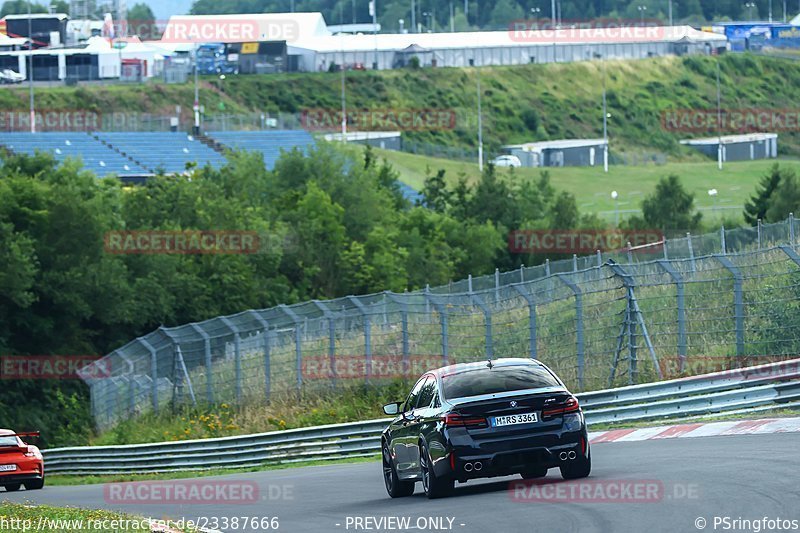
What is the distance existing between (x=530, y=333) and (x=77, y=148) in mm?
76275

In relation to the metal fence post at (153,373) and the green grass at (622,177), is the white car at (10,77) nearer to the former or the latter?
the green grass at (622,177)

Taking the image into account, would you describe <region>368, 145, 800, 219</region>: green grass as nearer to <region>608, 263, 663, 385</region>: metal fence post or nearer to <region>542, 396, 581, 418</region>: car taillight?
<region>608, 263, 663, 385</region>: metal fence post

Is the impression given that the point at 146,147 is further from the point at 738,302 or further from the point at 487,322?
the point at 738,302

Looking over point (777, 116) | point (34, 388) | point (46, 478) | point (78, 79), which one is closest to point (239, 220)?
point (34, 388)

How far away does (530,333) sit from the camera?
24.8 metres

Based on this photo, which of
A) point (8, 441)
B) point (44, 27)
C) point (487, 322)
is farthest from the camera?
point (44, 27)

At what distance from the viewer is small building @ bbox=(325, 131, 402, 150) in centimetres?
11712

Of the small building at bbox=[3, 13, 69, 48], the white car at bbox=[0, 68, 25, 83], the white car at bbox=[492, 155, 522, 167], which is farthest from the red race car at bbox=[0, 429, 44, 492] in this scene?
the small building at bbox=[3, 13, 69, 48]

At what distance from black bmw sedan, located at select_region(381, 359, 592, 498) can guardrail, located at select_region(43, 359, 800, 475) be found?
5.56 m

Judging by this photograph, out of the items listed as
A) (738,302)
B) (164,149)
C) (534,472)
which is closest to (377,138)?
(164,149)

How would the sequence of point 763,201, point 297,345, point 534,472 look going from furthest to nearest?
point 763,201 < point 297,345 < point 534,472

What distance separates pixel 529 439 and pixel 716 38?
17376 centimetres

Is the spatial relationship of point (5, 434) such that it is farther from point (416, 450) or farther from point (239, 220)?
point (239, 220)

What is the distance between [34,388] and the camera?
2064 inches
